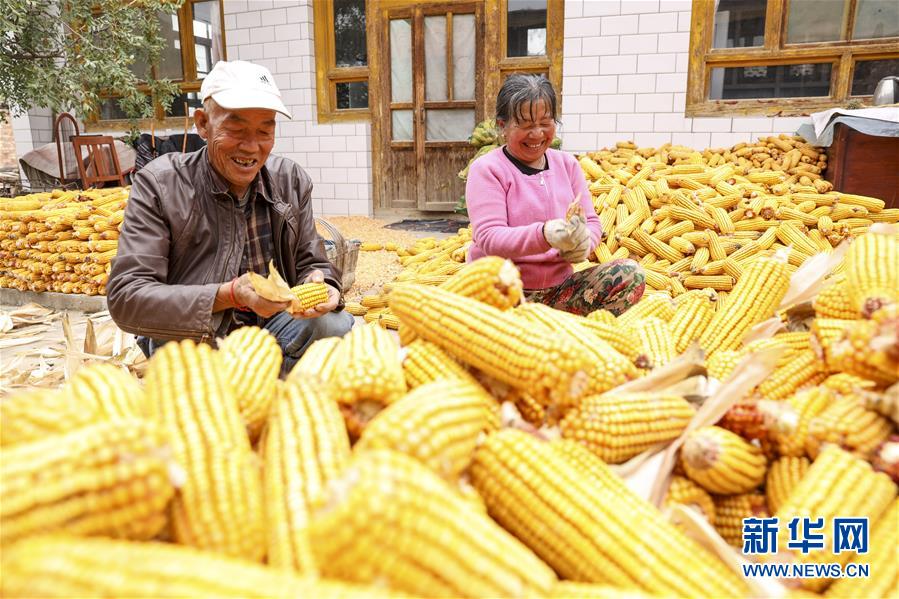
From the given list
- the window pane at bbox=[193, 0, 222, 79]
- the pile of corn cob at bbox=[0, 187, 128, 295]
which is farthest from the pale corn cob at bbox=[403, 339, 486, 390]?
the window pane at bbox=[193, 0, 222, 79]

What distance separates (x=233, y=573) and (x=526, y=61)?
9.26 m

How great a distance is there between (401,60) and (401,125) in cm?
108

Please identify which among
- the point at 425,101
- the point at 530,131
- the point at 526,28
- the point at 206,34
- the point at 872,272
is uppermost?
the point at 206,34

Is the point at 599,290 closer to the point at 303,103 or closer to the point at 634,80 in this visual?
the point at 634,80

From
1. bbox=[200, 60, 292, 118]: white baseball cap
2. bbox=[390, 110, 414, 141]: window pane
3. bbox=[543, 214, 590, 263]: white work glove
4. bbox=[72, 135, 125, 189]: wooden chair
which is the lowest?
bbox=[543, 214, 590, 263]: white work glove

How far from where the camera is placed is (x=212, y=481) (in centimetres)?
94

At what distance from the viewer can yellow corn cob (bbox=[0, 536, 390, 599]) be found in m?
0.73

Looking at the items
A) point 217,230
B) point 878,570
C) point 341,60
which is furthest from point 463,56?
point 878,570

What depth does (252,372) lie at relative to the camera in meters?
1.28

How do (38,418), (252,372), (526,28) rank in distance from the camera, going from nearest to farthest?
(38,418)
(252,372)
(526,28)

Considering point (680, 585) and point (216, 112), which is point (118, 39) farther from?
point (680, 585)

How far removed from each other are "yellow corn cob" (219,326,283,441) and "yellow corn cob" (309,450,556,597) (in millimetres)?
458

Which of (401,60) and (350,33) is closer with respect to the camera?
(401,60)

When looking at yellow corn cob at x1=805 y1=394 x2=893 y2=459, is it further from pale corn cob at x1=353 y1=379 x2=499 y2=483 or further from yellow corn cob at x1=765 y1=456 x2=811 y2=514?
pale corn cob at x1=353 y1=379 x2=499 y2=483
